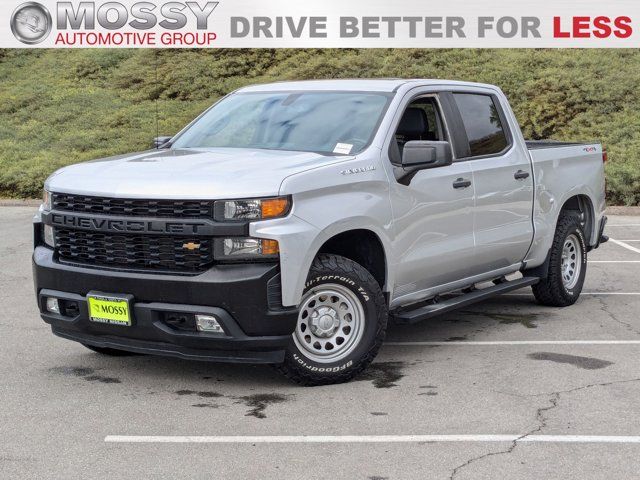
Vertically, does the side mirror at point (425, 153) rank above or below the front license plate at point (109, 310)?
above

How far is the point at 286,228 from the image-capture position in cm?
596

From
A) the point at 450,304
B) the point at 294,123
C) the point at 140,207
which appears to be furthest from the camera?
the point at 450,304

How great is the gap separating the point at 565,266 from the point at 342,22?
1927cm

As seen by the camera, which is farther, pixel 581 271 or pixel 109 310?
pixel 581 271

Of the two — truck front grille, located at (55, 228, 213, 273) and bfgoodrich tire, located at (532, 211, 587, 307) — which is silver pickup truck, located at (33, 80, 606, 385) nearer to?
truck front grille, located at (55, 228, 213, 273)

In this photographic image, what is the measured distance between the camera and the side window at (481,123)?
7.99 metres

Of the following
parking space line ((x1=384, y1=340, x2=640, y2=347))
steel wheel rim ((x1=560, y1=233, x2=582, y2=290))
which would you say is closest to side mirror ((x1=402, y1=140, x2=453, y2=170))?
parking space line ((x1=384, y1=340, x2=640, y2=347))

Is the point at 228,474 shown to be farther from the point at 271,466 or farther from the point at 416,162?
the point at 416,162

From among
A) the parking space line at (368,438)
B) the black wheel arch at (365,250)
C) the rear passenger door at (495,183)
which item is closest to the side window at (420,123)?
the rear passenger door at (495,183)

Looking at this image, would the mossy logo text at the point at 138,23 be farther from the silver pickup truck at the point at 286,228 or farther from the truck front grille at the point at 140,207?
the truck front grille at the point at 140,207

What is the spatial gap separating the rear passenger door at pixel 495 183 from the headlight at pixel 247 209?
2283 millimetres

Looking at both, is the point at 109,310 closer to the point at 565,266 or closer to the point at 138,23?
A: the point at 565,266

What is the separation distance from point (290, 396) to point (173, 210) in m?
1.32

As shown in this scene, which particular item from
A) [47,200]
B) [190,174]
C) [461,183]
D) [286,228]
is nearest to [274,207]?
[286,228]
